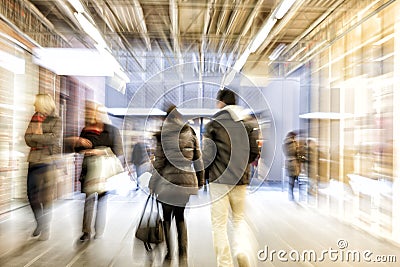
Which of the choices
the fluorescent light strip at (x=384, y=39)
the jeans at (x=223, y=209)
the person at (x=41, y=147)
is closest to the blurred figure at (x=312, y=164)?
the fluorescent light strip at (x=384, y=39)

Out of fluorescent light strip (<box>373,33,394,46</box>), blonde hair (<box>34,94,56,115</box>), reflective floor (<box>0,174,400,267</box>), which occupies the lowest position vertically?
reflective floor (<box>0,174,400,267</box>)

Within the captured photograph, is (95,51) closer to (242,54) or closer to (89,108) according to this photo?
(242,54)

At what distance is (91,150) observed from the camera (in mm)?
2838

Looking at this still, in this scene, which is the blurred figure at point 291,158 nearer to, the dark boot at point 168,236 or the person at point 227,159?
the dark boot at point 168,236

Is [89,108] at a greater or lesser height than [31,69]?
lesser

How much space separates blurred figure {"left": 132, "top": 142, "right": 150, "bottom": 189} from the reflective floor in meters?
0.37

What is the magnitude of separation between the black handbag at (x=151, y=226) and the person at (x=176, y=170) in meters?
0.05

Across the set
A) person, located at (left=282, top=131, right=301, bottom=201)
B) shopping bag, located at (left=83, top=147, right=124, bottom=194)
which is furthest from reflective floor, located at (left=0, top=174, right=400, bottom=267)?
person, located at (left=282, top=131, right=301, bottom=201)

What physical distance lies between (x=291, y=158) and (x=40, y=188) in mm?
3721

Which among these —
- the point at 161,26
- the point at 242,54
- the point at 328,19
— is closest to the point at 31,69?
→ the point at 161,26

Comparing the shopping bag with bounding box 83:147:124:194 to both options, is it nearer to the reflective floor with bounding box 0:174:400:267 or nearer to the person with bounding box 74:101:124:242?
the person with bounding box 74:101:124:242

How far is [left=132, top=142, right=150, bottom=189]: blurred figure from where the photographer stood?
2.40 metres

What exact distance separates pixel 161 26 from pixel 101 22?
2.70ft

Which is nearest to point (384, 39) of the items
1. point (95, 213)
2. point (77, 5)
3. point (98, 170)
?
point (98, 170)
